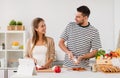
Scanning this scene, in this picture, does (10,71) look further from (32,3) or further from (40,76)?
(40,76)

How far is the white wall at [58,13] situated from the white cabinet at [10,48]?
229 mm

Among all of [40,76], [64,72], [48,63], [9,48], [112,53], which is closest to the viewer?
[40,76]

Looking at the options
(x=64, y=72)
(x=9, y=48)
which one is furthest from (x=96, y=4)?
(x=64, y=72)

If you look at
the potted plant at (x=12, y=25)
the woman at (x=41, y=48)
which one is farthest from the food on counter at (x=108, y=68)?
the potted plant at (x=12, y=25)

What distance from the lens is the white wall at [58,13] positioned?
205 inches

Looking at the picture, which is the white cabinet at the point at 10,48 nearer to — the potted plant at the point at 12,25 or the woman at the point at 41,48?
the potted plant at the point at 12,25

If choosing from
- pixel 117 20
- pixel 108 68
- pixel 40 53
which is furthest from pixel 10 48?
pixel 108 68

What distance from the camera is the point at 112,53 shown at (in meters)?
2.93

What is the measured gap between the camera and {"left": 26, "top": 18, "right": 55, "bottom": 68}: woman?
3254 millimetres

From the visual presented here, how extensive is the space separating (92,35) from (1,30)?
7.98 feet

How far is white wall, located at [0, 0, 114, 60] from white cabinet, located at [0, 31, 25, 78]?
229mm

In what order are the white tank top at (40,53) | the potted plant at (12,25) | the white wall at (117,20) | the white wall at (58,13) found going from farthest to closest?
the white wall at (58,13) → the potted plant at (12,25) → the white wall at (117,20) → the white tank top at (40,53)

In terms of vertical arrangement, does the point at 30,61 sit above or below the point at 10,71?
above

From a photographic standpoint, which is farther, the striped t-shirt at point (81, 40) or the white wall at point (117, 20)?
the white wall at point (117, 20)
